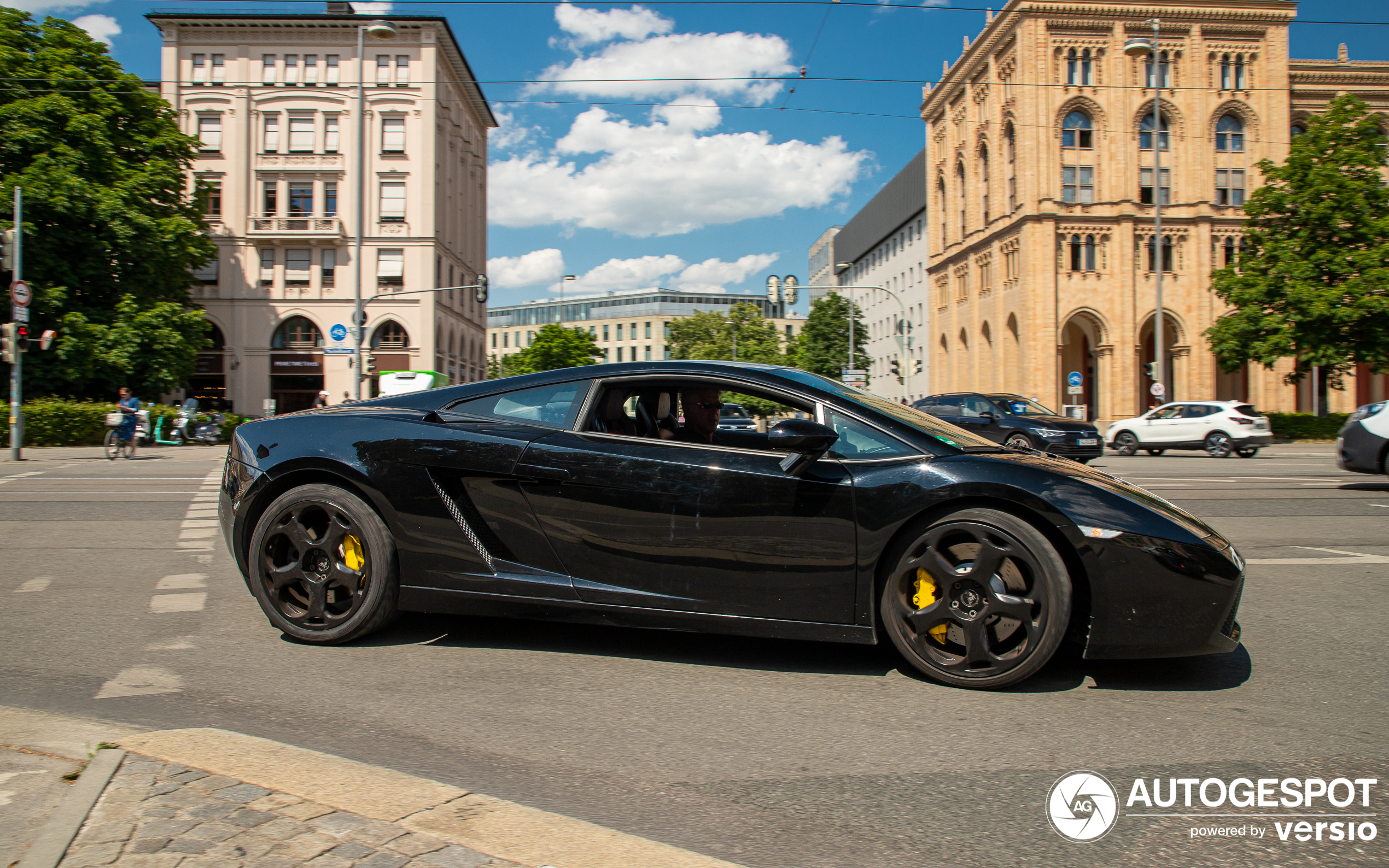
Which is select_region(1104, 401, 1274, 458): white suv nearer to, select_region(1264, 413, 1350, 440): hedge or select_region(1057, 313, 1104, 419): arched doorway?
select_region(1264, 413, 1350, 440): hedge

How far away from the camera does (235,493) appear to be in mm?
4250

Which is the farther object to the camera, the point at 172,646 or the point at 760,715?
the point at 172,646

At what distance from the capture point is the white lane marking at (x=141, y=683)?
11.3 feet

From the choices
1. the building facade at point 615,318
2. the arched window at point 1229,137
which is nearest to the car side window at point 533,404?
the arched window at point 1229,137

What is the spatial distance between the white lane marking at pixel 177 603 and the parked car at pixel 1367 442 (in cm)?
1230

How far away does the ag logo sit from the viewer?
92.0 inches

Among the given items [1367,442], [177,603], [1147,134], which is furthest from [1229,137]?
[177,603]

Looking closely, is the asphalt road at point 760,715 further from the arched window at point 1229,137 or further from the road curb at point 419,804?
the arched window at point 1229,137

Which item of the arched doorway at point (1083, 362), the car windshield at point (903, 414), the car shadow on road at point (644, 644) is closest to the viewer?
the car windshield at point (903, 414)

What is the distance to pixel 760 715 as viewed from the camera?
10.5 feet

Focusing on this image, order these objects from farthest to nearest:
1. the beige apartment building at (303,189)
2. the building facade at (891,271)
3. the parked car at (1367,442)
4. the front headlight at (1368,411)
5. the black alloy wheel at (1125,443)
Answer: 1. the building facade at (891,271)
2. the beige apartment building at (303,189)
3. the black alloy wheel at (1125,443)
4. the front headlight at (1368,411)
5. the parked car at (1367,442)

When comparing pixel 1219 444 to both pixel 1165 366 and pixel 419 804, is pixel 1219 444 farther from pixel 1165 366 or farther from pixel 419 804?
pixel 1165 366

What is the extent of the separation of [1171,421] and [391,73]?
43292 mm

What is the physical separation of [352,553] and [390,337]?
48820mm
